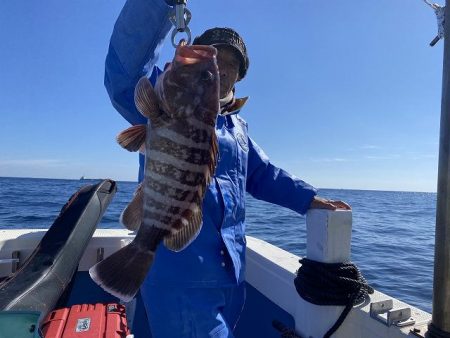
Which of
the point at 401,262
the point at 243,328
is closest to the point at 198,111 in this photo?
the point at 243,328

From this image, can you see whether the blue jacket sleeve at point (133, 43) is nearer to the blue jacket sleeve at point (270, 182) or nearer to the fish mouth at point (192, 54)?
the fish mouth at point (192, 54)

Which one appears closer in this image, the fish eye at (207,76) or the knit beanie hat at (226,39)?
the fish eye at (207,76)

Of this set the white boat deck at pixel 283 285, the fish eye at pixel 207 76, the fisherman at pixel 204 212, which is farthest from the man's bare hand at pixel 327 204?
the fish eye at pixel 207 76

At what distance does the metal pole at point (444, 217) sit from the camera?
178cm

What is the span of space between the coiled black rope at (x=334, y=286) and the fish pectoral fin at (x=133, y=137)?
1.36 metres

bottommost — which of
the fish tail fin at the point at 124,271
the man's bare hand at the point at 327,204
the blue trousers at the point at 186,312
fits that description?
the blue trousers at the point at 186,312

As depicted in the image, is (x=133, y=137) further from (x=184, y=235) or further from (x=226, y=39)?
(x=226, y=39)

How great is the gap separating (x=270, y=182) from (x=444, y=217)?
129 centimetres

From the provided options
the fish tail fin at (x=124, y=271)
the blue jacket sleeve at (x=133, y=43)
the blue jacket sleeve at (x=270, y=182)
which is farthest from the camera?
the blue jacket sleeve at (x=270, y=182)

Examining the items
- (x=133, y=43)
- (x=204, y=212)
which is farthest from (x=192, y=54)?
(x=204, y=212)

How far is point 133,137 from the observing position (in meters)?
1.63

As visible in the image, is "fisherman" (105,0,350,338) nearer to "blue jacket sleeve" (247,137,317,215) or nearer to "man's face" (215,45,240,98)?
"man's face" (215,45,240,98)

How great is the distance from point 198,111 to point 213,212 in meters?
0.86

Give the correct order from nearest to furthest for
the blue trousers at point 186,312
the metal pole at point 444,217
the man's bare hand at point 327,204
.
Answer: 1. the metal pole at point 444,217
2. the blue trousers at point 186,312
3. the man's bare hand at point 327,204
